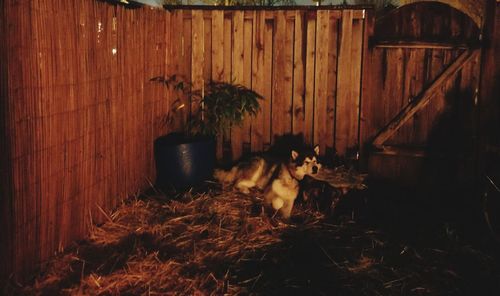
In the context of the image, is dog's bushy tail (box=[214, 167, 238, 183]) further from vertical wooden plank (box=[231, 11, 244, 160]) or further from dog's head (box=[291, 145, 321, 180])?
dog's head (box=[291, 145, 321, 180])

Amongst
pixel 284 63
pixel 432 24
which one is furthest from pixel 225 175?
pixel 432 24

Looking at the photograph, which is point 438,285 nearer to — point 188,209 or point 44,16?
point 188,209

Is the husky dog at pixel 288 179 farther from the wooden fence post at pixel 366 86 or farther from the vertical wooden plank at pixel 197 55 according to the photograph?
the vertical wooden plank at pixel 197 55

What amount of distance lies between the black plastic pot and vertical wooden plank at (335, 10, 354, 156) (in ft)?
5.72

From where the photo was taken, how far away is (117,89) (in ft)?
17.9

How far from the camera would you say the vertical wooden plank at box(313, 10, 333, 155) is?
258 inches

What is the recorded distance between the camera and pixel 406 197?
6.40 metres

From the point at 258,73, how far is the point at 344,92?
118 cm

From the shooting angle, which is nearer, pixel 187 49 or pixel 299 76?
pixel 299 76

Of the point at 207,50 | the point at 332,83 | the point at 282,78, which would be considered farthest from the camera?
the point at 207,50

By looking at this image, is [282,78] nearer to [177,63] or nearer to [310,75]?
[310,75]

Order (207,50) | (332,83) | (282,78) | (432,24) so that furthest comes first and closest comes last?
(207,50) → (282,78) → (332,83) → (432,24)

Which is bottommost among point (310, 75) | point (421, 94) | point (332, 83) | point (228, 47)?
point (421, 94)

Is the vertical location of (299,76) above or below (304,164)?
above
